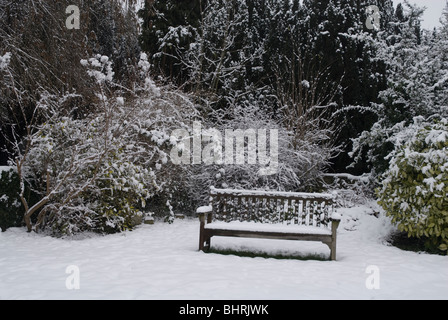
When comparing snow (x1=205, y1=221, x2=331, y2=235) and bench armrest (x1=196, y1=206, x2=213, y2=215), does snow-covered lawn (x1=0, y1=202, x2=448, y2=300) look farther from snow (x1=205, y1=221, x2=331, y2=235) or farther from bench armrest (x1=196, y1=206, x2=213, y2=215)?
bench armrest (x1=196, y1=206, x2=213, y2=215)

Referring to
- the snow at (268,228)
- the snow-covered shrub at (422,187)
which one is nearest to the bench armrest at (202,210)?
the snow at (268,228)

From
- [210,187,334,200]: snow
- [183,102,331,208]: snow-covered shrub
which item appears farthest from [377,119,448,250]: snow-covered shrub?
[183,102,331,208]: snow-covered shrub

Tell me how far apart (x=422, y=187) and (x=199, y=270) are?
10.9ft

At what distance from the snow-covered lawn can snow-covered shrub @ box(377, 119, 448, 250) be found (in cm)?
47

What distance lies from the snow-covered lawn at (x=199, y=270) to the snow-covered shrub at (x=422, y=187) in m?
0.47

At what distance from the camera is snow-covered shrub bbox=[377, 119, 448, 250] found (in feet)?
17.1

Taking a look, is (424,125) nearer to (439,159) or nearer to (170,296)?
(439,159)

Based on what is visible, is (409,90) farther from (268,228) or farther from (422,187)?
(268,228)

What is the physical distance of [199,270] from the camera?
14.4 feet

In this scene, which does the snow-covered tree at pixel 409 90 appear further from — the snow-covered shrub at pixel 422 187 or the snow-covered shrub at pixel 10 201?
the snow-covered shrub at pixel 10 201

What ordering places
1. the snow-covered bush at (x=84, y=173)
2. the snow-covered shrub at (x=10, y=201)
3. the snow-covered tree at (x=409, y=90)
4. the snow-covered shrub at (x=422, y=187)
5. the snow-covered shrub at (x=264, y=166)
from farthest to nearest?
1. the snow-covered shrub at (x=264, y=166)
2. the snow-covered tree at (x=409, y=90)
3. the snow-covered shrub at (x=10, y=201)
4. the snow-covered bush at (x=84, y=173)
5. the snow-covered shrub at (x=422, y=187)

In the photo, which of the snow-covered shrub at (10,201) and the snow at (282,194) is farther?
the snow-covered shrub at (10,201)

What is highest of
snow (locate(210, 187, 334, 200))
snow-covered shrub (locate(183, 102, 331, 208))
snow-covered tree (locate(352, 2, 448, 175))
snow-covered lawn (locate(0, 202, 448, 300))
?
snow-covered tree (locate(352, 2, 448, 175))

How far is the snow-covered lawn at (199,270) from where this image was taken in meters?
3.61
